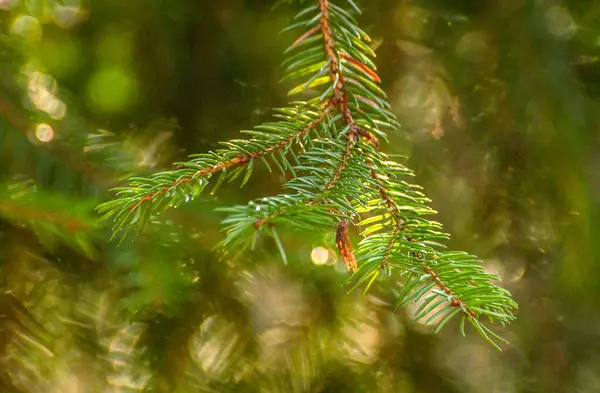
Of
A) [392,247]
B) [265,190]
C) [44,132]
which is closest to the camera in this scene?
[392,247]

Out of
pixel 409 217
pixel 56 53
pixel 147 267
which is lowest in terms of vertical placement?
pixel 147 267

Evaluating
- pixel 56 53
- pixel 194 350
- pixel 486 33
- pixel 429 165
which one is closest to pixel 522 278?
pixel 429 165

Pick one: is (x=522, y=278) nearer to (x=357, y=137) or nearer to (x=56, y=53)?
(x=357, y=137)

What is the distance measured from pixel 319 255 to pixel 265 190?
14 cm

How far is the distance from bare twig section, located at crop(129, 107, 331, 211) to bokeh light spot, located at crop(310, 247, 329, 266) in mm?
279

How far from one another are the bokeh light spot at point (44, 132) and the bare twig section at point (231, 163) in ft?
1.16

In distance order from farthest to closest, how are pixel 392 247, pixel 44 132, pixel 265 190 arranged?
pixel 265 190 → pixel 44 132 → pixel 392 247

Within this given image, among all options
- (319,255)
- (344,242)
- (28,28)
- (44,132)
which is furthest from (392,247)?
(28,28)

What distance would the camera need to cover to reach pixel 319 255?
2.19ft

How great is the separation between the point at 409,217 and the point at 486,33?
1.62 feet

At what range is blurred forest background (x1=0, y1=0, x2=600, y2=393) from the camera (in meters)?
0.62

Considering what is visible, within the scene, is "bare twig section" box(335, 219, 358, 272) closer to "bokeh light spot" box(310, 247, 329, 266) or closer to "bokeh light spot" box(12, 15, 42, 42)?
"bokeh light spot" box(310, 247, 329, 266)

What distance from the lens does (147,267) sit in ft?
1.92

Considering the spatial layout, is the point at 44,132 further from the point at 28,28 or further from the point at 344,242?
the point at 344,242
